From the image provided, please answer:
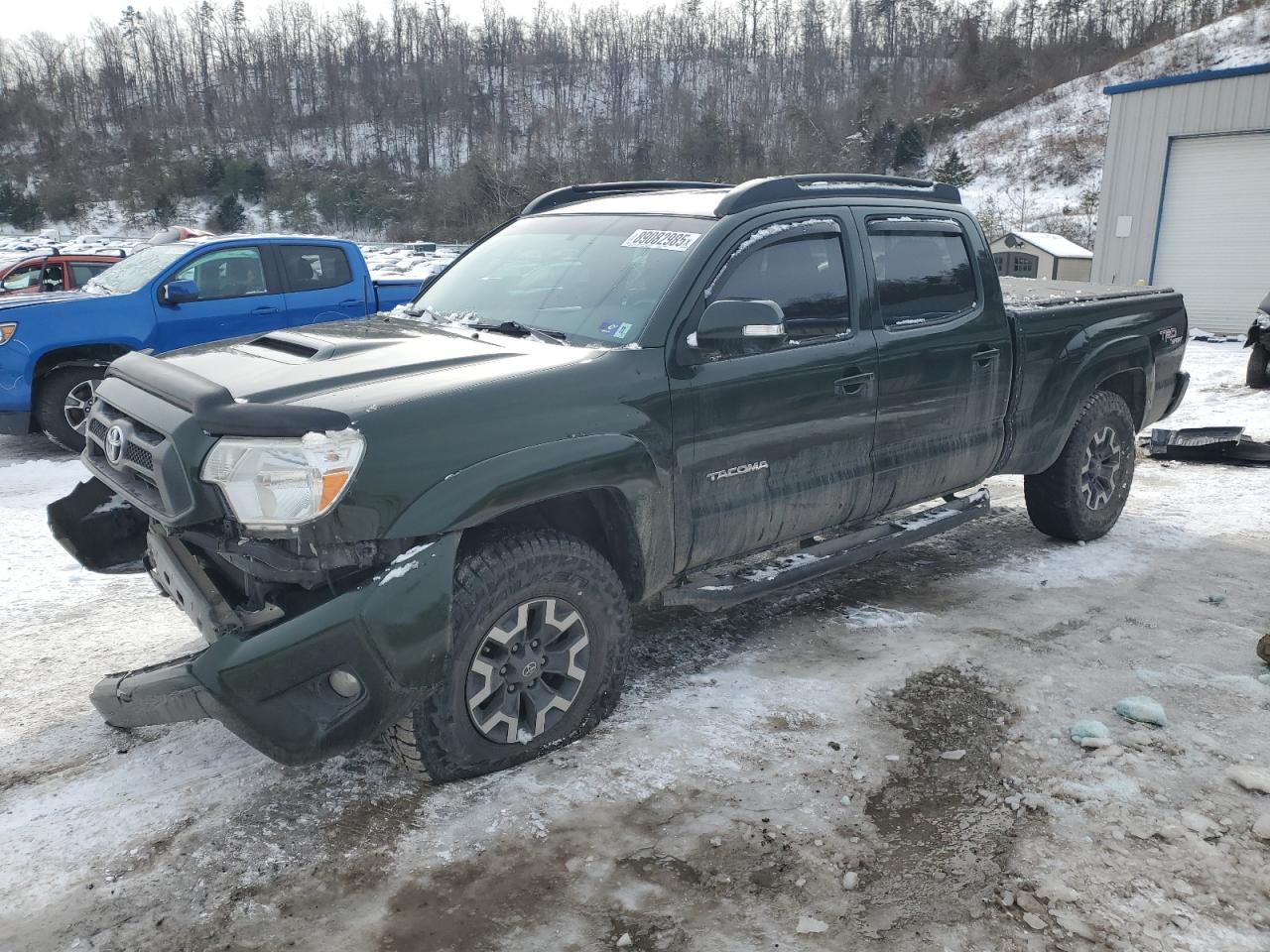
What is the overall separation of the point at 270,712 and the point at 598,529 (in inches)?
50.9

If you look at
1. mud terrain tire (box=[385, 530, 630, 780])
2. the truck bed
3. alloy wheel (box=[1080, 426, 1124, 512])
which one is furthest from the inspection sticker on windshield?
alloy wheel (box=[1080, 426, 1124, 512])

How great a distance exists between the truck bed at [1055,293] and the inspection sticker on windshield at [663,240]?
2.16 m

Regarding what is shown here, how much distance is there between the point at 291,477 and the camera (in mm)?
2660

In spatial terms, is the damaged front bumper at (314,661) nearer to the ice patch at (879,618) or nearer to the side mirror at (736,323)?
the side mirror at (736,323)

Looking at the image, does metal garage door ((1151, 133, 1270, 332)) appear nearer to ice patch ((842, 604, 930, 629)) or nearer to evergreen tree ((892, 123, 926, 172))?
ice patch ((842, 604, 930, 629))

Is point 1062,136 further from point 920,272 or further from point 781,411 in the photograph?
point 781,411

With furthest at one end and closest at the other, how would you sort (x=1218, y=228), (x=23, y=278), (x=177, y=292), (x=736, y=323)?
(x=1218, y=228)
(x=23, y=278)
(x=177, y=292)
(x=736, y=323)

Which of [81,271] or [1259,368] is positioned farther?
[81,271]

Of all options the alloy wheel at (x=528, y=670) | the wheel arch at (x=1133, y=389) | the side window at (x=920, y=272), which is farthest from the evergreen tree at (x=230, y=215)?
the alloy wheel at (x=528, y=670)

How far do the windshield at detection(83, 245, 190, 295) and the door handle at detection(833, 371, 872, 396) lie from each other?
6933 millimetres

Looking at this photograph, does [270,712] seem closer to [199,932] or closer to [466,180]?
[199,932]

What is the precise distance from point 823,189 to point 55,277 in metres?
12.4

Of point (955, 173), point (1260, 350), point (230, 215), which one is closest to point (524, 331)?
point (1260, 350)

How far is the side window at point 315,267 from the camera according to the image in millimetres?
9219
